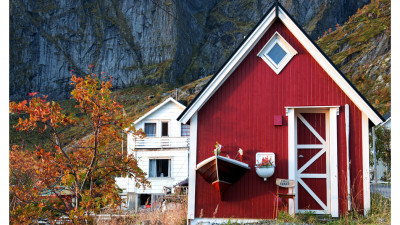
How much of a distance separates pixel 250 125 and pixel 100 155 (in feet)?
14.8

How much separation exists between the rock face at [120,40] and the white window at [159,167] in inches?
2624

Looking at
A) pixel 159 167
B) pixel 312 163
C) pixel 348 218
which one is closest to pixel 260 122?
pixel 312 163

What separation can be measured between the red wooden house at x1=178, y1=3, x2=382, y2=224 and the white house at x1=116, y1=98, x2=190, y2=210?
18.1m

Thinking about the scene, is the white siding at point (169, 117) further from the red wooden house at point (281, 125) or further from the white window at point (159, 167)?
the red wooden house at point (281, 125)

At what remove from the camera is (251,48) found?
12.3m

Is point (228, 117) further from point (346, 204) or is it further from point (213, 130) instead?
point (346, 204)

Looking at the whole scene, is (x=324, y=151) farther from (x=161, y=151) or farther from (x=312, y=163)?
(x=161, y=151)

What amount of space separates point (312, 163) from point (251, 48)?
3963 millimetres

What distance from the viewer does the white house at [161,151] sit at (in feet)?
99.1

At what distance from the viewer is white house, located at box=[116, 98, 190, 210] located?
30203 millimetres

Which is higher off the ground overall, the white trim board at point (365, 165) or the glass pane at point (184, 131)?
the glass pane at point (184, 131)

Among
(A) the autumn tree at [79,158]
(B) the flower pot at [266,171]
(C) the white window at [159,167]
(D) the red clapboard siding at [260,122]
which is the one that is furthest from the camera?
(C) the white window at [159,167]

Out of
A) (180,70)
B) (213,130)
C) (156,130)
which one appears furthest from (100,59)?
(213,130)

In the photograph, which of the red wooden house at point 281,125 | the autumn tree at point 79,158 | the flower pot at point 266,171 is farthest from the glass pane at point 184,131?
the autumn tree at point 79,158
